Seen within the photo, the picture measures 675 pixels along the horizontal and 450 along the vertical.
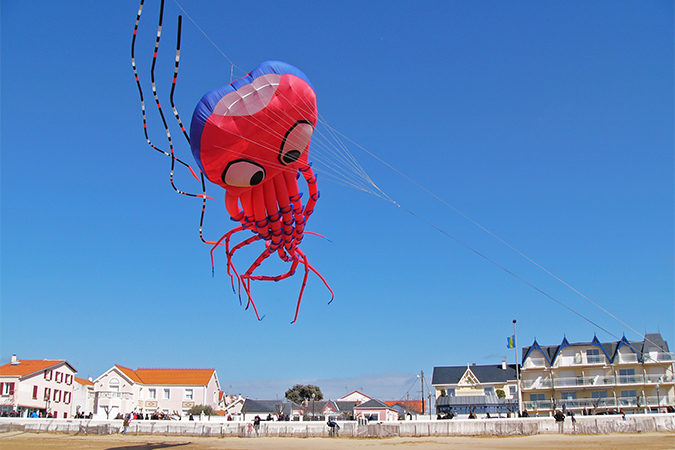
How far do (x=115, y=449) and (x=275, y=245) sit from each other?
489 inches

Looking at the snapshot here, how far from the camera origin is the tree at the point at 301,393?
3282 inches

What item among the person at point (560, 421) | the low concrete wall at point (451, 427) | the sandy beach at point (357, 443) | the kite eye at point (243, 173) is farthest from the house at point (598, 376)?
the kite eye at point (243, 173)

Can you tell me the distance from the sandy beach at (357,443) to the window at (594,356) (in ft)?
72.1

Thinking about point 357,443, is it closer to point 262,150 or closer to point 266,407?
point 262,150

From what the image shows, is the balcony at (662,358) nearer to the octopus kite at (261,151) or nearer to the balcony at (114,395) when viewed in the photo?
the octopus kite at (261,151)

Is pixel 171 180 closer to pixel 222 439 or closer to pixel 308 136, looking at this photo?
pixel 308 136

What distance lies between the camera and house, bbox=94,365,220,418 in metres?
46.5

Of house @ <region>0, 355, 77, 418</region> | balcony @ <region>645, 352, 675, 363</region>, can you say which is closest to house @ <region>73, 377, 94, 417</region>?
house @ <region>0, 355, 77, 418</region>

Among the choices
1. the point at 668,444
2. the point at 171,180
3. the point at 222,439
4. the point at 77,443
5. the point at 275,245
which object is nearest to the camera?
the point at 171,180

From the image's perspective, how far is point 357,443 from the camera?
79.0ft

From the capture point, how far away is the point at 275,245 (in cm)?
1681

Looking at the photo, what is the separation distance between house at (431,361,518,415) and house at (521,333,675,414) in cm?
231

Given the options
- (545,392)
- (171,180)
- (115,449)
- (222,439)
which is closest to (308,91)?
(171,180)

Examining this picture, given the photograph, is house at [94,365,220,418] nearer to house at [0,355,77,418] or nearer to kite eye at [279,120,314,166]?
house at [0,355,77,418]
